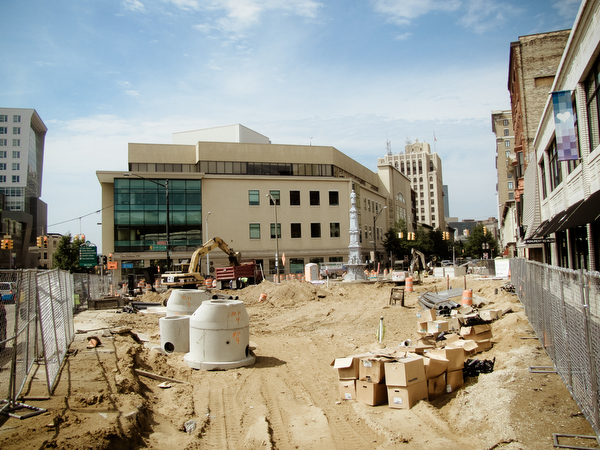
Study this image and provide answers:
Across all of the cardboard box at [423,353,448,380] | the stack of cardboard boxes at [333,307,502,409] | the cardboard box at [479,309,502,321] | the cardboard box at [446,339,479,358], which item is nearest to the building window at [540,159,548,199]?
the cardboard box at [479,309,502,321]

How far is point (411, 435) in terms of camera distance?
6.79 meters

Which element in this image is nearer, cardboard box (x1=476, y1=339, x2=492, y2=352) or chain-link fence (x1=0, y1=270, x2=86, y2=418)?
chain-link fence (x1=0, y1=270, x2=86, y2=418)

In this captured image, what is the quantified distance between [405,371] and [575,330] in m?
2.74

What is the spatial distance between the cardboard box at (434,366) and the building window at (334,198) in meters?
52.3

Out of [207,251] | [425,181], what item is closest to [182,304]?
[207,251]

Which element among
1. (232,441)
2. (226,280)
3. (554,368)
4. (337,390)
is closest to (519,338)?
(554,368)

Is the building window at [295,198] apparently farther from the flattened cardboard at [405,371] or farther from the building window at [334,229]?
the flattened cardboard at [405,371]

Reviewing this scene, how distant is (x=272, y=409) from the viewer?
8.33 metres

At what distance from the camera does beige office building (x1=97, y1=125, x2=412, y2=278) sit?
52.8 metres

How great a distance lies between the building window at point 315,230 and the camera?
59.1 m

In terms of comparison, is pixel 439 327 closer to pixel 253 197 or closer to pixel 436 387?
pixel 436 387

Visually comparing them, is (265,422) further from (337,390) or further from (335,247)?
(335,247)

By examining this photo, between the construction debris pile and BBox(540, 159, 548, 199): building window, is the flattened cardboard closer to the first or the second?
the construction debris pile

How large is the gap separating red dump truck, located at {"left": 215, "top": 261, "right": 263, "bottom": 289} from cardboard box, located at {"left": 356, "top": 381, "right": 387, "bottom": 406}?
2651 centimetres
